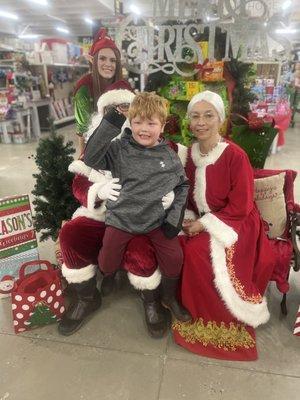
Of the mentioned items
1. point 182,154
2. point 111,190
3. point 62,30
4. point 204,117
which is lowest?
point 111,190

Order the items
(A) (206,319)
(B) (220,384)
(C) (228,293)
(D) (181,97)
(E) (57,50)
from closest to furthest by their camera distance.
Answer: (B) (220,384), (C) (228,293), (A) (206,319), (D) (181,97), (E) (57,50)

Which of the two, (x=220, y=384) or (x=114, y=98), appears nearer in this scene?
(x=220, y=384)

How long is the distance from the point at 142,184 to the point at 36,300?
2.92 feet

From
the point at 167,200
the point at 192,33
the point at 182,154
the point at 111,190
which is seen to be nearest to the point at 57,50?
the point at 192,33

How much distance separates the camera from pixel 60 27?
1883cm

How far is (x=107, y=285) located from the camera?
2.30 metres

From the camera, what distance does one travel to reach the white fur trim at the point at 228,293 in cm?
175

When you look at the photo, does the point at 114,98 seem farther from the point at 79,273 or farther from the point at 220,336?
the point at 220,336

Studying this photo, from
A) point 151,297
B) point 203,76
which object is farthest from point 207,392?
point 203,76

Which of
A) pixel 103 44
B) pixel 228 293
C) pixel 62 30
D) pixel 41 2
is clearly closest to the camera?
pixel 228 293

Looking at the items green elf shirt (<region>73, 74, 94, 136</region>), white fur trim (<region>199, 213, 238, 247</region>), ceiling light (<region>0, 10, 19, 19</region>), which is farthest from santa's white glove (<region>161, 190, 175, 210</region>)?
ceiling light (<region>0, 10, 19, 19</region>)

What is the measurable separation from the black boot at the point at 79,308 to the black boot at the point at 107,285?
214mm

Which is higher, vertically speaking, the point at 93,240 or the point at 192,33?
the point at 192,33

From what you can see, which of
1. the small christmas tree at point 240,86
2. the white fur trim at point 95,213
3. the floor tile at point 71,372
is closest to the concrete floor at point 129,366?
the floor tile at point 71,372
